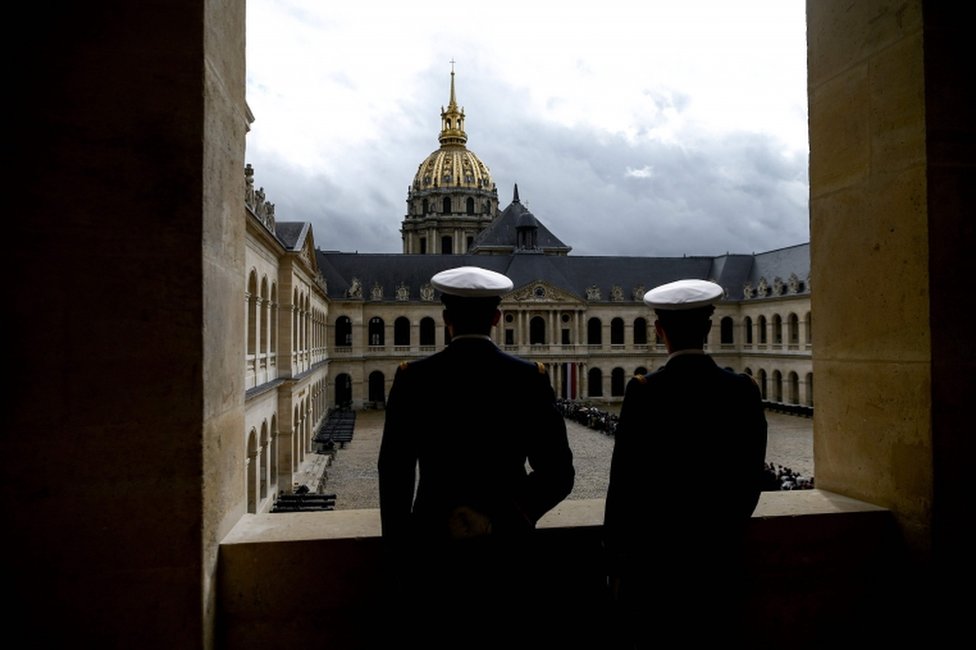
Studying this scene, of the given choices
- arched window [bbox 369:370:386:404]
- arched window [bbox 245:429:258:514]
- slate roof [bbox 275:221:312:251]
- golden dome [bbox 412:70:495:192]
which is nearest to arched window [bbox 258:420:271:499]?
arched window [bbox 245:429:258:514]

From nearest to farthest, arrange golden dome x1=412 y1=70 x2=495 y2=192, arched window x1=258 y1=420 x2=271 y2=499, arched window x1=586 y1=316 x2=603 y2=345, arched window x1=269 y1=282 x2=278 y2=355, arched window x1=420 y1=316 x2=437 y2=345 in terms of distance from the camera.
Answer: arched window x1=258 y1=420 x2=271 y2=499 < arched window x1=269 y1=282 x2=278 y2=355 < arched window x1=420 y1=316 x2=437 y2=345 < arched window x1=586 y1=316 x2=603 y2=345 < golden dome x1=412 y1=70 x2=495 y2=192

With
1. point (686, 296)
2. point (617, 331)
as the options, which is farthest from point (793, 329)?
point (686, 296)

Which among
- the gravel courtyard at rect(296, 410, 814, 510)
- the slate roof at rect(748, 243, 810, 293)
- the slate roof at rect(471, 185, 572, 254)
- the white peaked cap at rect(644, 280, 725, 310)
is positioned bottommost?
the gravel courtyard at rect(296, 410, 814, 510)

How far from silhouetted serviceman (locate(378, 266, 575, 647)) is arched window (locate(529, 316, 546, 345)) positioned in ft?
186

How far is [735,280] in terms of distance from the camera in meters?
61.6

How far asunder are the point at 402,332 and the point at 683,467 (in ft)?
184

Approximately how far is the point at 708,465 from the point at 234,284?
2.43 meters

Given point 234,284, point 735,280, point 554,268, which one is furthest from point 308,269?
point 735,280

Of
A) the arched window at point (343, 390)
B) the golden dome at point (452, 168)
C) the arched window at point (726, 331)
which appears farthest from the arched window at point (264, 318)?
the golden dome at point (452, 168)

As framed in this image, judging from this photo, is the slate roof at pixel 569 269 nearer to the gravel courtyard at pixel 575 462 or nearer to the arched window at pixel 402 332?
the arched window at pixel 402 332

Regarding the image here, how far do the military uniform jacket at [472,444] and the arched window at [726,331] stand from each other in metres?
61.0

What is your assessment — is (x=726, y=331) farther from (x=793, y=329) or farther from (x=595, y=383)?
(x=595, y=383)

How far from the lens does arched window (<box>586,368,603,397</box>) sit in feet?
199

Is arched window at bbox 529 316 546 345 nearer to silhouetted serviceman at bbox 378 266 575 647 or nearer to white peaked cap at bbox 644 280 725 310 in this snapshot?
white peaked cap at bbox 644 280 725 310
